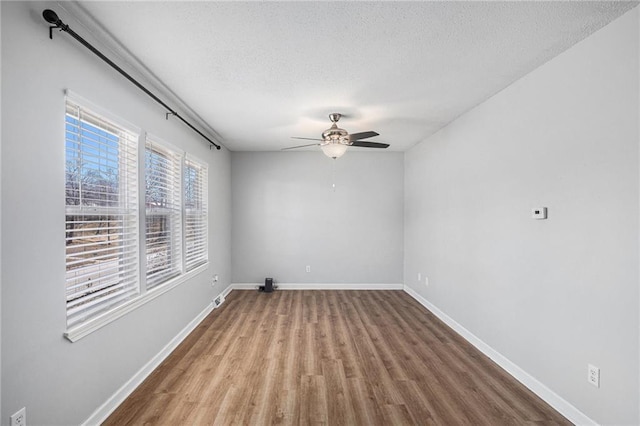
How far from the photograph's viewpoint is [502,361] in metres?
2.71

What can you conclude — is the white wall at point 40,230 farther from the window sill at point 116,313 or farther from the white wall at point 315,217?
the white wall at point 315,217

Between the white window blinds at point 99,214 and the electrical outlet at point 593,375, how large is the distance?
3.29 m

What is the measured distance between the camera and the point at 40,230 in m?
1.50

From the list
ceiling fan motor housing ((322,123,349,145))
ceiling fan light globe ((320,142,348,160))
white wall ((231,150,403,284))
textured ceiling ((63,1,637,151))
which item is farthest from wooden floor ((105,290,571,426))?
textured ceiling ((63,1,637,151))

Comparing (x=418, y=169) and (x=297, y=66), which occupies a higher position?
(x=297, y=66)

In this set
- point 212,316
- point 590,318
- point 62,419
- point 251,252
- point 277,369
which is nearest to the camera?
point 62,419

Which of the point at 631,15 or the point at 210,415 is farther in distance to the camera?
the point at 210,415

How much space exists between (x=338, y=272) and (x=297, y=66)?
3.96m

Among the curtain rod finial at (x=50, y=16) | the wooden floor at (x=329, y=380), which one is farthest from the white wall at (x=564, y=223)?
the curtain rod finial at (x=50, y=16)

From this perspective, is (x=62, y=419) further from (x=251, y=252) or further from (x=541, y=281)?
(x=251, y=252)

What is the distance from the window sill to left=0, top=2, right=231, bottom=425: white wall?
0.05 m

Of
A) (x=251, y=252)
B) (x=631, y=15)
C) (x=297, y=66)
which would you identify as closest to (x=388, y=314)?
(x=251, y=252)

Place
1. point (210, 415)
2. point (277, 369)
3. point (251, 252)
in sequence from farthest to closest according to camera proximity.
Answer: point (251, 252) < point (277, 369) < point (210, 415)

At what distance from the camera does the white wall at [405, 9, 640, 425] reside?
5.60ft
